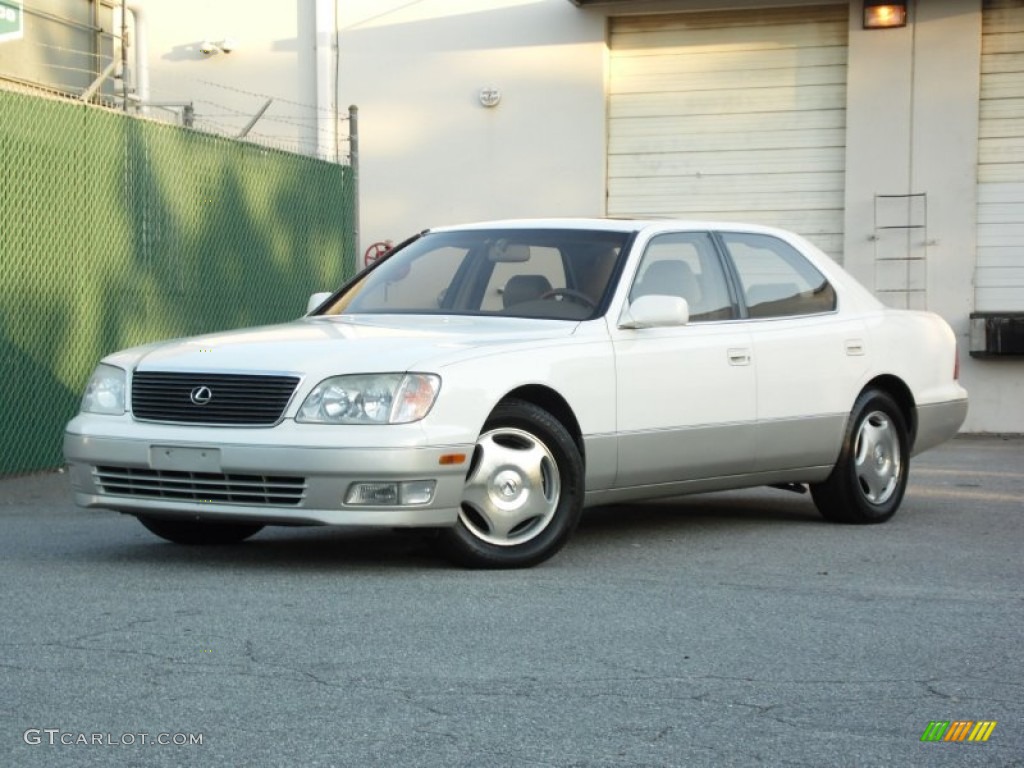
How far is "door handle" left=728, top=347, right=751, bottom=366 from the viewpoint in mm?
8523

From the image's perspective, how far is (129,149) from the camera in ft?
42.4

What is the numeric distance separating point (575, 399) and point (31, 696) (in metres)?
3.31

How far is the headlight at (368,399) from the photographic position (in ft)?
22.8

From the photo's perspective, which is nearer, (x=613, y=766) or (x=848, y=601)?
(x=613, y=766)

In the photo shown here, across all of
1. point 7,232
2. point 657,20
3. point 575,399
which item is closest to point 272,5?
point 657,20

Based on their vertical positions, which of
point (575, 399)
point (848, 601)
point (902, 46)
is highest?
point (902, 46)

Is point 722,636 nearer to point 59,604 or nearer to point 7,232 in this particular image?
point 59,604

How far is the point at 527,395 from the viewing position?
7500mm

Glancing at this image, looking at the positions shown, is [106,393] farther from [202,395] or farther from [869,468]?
[869,468]

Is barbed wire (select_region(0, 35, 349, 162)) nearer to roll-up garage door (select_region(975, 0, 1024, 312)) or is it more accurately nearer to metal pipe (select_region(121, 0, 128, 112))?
metal pipe (select_region(121, 0, 128, 112))

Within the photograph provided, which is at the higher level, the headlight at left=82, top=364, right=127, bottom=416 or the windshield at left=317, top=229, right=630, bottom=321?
the windshield at left=317, top=229, right=630, bottom=321

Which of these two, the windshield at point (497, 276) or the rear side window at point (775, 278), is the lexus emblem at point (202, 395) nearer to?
the windshield at point (497, 276)

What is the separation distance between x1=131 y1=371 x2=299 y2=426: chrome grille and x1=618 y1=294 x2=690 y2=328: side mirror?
5.61 ft

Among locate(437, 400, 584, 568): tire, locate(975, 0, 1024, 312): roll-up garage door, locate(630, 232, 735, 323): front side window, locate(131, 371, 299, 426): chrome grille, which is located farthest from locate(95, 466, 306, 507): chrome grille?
locate(975, 0, 1024, 312): roll-up garage door
